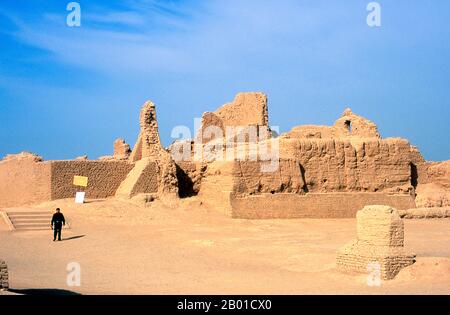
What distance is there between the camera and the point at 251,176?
2133 cm

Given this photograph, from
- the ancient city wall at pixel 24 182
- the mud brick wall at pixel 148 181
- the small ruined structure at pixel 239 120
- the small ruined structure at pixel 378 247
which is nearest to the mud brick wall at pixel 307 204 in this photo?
the mud brick wall at pixel 148 181

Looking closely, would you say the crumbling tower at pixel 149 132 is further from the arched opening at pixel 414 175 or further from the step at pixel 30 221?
the arched opening at pixel 414 175

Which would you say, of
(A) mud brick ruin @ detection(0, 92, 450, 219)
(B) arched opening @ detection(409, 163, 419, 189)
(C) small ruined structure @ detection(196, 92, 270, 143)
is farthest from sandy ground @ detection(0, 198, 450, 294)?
(C) small ruined structure @ detection(196, 92, 270, 143)

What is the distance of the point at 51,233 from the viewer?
56.4 ft

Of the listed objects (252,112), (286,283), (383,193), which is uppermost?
(252,112)

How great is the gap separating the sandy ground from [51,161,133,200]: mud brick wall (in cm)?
101

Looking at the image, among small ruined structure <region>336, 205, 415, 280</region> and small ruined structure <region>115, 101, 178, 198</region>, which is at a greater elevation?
small ruined structure <region>115, 101, 178, 198</region>

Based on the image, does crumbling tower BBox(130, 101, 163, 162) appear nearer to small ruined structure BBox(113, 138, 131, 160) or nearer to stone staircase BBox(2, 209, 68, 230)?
stone staircase BBox(2, 209, 68, 230)

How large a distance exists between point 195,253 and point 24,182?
412 inches

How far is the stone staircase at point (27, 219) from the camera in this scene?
17953 millimetres

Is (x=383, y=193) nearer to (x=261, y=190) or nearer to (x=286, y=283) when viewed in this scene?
(x=261, y=190)

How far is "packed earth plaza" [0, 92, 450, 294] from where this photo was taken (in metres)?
10.5
